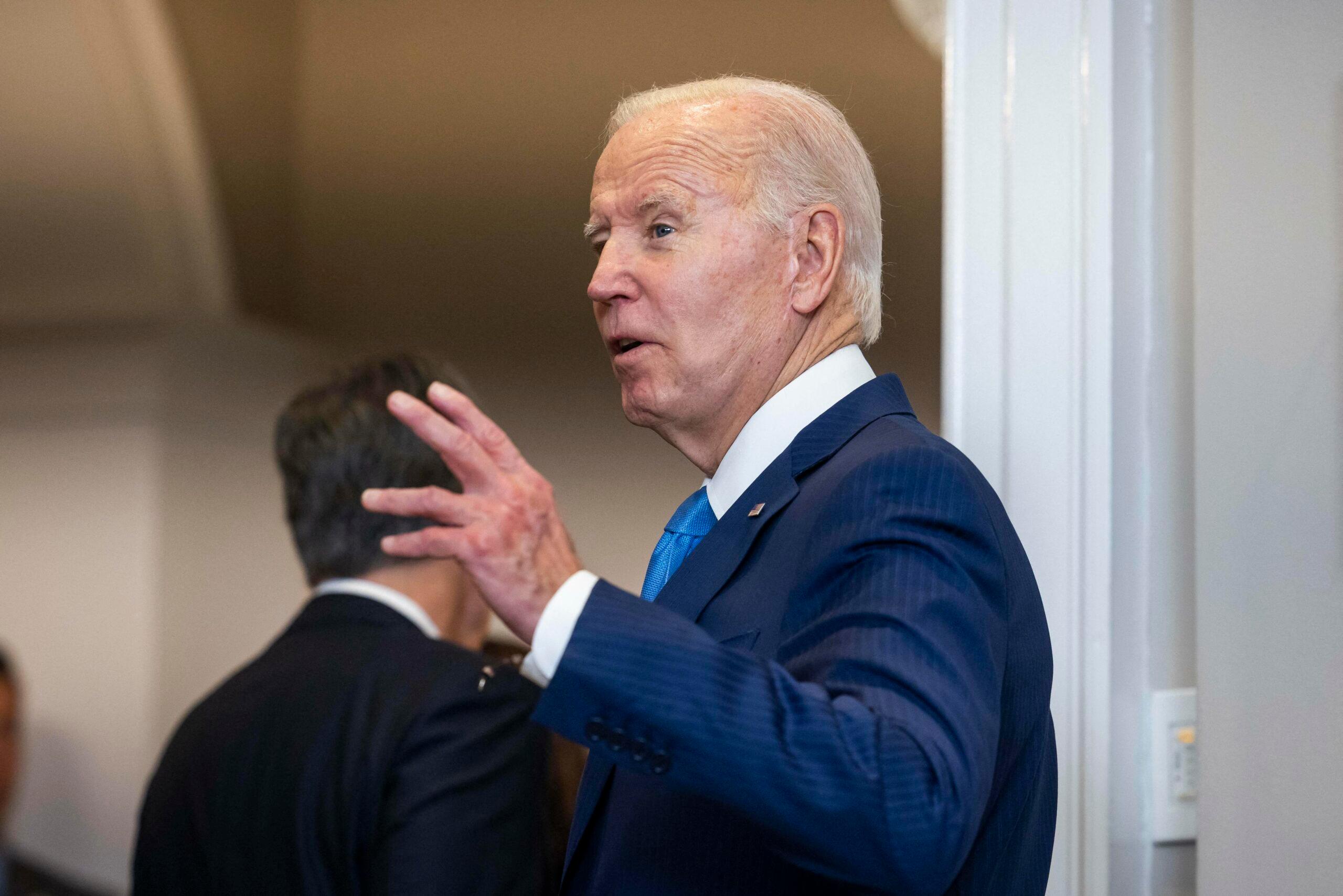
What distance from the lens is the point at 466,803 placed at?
1.21 m

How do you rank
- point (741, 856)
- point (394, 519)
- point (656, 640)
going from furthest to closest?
1. point (394, 519)
2. point (741, 856)
3. point (656, 640)

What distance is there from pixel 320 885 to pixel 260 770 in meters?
0.12

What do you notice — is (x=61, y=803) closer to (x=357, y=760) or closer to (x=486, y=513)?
(x=357, y=760)

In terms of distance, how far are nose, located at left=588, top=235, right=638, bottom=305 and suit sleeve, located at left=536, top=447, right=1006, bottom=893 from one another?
0.34 meters

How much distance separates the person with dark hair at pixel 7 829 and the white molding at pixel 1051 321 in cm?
337

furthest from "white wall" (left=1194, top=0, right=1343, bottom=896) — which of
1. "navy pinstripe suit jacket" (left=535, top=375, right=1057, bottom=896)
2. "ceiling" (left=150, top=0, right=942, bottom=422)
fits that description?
"ceiling" (left=150, top=0, right=942, bottom=422)

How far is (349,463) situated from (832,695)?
932mm

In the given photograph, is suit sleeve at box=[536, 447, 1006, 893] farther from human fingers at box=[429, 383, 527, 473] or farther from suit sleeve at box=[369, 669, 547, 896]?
suit sleeve at box=[369, 669, 547, 896]

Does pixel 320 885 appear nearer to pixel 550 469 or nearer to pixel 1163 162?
pixel 1163 162

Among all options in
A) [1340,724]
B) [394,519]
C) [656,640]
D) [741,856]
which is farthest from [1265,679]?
[394,519]

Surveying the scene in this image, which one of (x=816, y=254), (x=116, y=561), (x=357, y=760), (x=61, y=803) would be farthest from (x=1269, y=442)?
(x=61, y=803)

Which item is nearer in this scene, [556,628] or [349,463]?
[556,628]

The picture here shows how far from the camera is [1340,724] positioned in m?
1.02

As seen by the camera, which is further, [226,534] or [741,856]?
[226,534]
